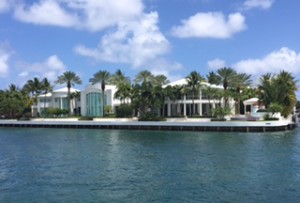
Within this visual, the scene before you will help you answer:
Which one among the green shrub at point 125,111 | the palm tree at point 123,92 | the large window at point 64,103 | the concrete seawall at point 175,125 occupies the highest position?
the palm tree at point 123,92

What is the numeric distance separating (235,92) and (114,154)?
189 ft

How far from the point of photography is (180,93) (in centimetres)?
10175

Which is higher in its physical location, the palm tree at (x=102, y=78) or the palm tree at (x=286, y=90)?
the palm tree at (x=102, y=78)

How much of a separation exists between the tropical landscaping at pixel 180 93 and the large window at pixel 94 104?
12.5 ft

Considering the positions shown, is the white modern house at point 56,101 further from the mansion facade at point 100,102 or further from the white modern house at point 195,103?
the white modern house at point 195,103

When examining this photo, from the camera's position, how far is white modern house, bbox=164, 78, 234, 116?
103125 mm

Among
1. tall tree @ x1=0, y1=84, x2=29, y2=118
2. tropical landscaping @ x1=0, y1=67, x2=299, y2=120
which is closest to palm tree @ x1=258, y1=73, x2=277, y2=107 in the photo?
tropical landscaping @ x1=0, y1=67, x2=299, y2=120

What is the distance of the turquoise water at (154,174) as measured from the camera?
84.7 ft

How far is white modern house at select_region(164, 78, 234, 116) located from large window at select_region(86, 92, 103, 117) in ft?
71.1

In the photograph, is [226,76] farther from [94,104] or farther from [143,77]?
[94,104]

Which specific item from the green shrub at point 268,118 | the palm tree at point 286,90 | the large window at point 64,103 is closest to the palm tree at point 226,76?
the palm tree at point 286,90

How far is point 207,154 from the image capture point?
44719mm

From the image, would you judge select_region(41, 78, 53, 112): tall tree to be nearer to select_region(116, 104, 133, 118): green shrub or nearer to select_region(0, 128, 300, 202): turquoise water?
select_region(116, 104, 133, 118): green shrub

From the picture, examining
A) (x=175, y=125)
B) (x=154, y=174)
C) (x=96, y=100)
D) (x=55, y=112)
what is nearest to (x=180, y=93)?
(x=175, y=125)
